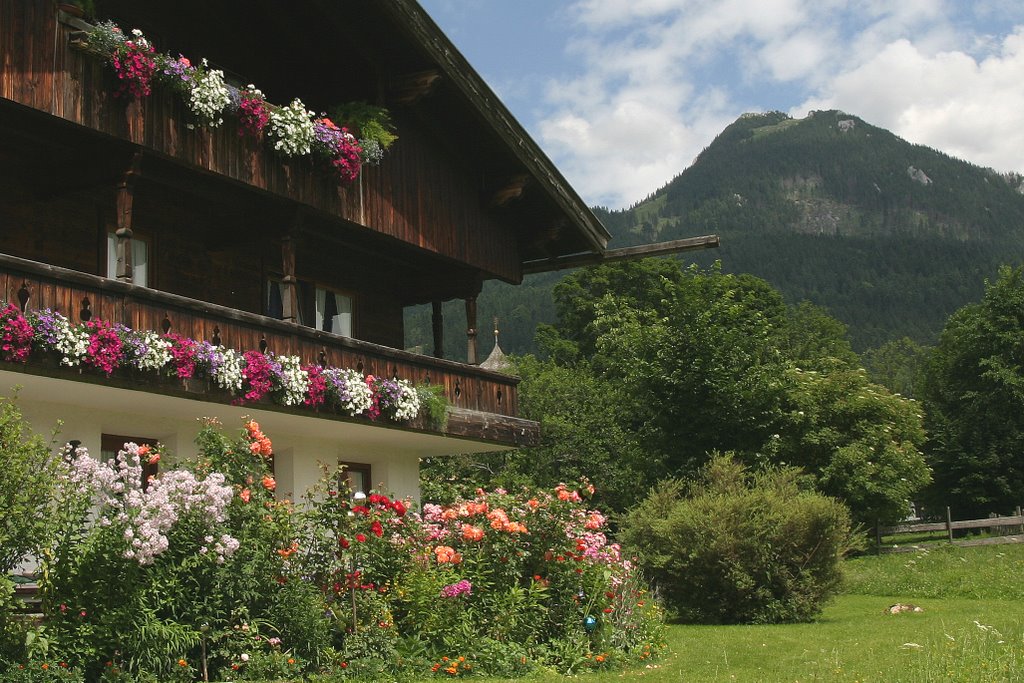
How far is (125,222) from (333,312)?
21.4ft

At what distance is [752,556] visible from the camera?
64.3ft

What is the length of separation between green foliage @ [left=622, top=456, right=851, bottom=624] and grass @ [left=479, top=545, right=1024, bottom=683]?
80cm

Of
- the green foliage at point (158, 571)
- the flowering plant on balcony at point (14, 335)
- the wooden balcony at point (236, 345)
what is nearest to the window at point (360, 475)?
the wooden balcony at point (236, 345)

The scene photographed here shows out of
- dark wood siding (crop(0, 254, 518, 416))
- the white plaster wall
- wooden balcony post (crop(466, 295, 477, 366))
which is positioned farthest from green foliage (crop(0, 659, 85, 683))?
wooden balcony post (crop(466, 295, 477, 366))

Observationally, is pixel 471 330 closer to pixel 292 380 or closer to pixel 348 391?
pixel 348 391

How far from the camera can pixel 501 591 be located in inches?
520

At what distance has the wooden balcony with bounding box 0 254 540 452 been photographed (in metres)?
12.5

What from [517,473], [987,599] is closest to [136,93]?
[987,599]

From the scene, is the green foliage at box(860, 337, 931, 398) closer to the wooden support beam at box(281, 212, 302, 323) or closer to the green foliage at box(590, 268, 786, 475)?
the green foliage at box(590, 268, 786, 475)

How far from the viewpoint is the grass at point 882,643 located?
456 inches

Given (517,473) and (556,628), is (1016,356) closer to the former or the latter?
(517,473)

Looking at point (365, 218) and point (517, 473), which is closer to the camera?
point (365, 218)

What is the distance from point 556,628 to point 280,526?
3.87 m

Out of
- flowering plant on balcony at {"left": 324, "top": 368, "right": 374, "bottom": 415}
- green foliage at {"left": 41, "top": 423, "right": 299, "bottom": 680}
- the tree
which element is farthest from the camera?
the tree
